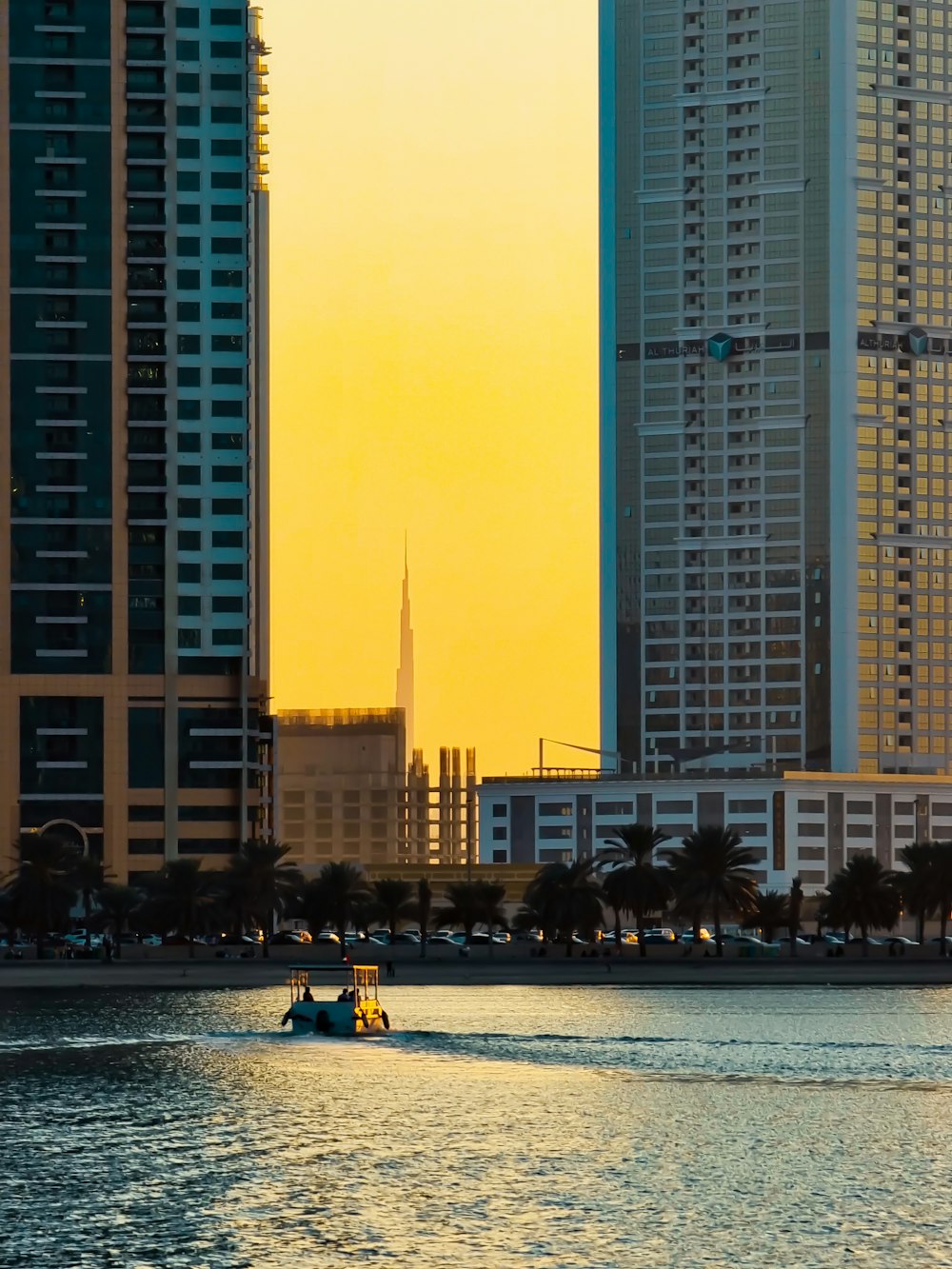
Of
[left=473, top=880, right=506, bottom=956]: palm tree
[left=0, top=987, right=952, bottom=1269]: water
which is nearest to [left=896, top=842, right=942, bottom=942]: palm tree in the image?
[left=473, top=880, right=506, bottom=956]: palm tree

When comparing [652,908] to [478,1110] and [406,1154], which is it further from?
[406,1154]

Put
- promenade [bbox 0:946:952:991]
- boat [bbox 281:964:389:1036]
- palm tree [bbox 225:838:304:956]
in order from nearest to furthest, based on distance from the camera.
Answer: boat [bbox 281:964:389:1036] < promenade [bbox 0:946:952:991] < palm tree [bbox 225:838:304:956]

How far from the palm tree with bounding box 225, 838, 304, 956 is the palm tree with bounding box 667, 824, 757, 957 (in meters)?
26.7

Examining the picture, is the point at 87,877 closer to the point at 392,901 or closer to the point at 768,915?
the point at 392,901

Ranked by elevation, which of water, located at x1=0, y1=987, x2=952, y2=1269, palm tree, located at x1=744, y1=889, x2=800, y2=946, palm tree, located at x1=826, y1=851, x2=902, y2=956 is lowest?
water, located at x1=0, y1=987, x2=952, y2=1269

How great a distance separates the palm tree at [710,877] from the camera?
534ft

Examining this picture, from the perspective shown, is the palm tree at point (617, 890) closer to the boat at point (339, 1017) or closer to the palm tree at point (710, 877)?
the palm tree at point (710, 877)

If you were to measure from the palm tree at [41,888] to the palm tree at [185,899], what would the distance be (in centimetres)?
693

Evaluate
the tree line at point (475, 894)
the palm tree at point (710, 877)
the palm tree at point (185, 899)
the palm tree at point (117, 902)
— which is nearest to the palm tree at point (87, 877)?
the tree line at point (475, 894)

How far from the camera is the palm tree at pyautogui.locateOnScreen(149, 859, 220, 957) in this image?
16838 centimetres

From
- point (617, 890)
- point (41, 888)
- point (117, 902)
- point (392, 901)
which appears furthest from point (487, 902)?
point (41, 888)

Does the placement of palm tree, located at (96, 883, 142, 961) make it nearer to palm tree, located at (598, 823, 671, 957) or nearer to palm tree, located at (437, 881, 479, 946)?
palm tree, located at (437, 881, 479, 946)

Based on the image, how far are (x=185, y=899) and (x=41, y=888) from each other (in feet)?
34.8

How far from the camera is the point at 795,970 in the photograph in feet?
536
